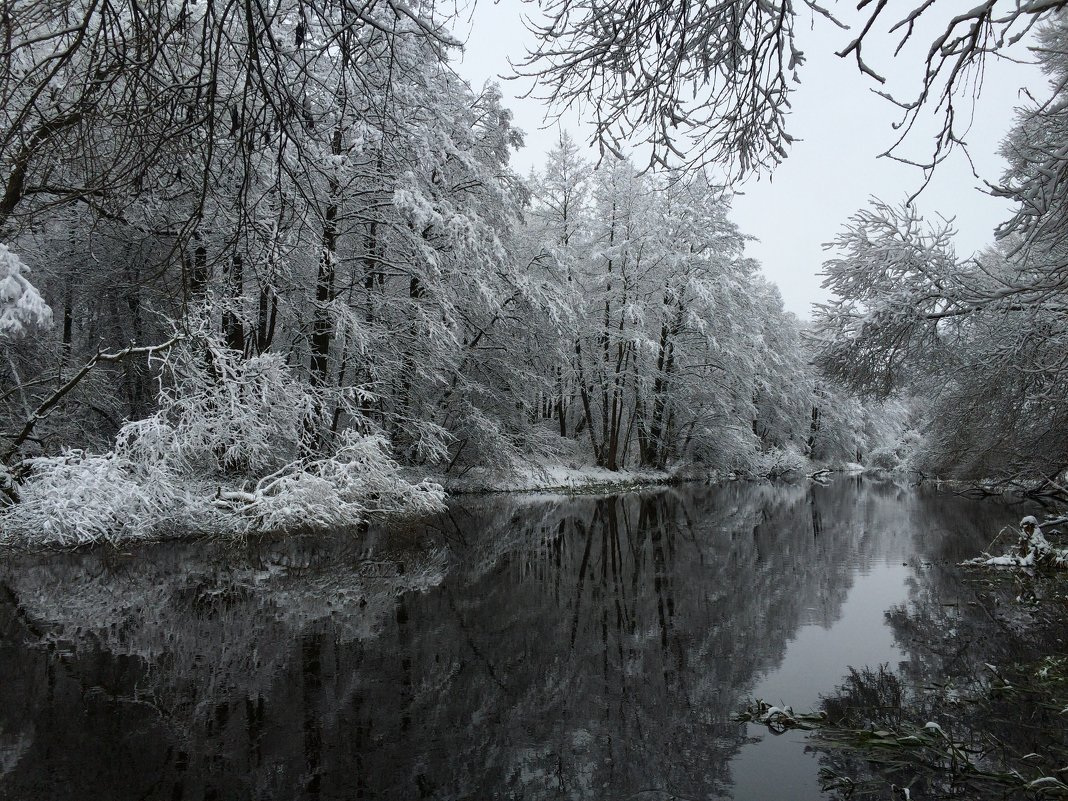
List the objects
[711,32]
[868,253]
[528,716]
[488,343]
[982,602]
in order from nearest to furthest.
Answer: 1. [711,32]
2. [528,716]
3. [982,602]
4. [868,253]
5. [488,343]

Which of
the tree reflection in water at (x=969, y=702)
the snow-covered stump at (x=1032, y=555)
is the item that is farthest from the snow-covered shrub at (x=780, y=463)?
the tree reflection in water at (x=969, y=702)

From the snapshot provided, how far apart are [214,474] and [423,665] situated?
829 centimetres

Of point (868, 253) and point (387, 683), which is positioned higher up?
point (868, 253)

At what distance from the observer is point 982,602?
6.70 meters

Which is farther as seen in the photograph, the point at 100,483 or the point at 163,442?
the point at 163,442

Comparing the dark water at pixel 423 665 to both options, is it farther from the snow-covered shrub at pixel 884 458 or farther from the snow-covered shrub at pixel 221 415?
the snow-covered shrub at pixel 884 458

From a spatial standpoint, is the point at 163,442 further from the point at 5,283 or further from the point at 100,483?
the point at 5,283

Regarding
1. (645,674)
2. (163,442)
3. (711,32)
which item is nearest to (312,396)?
(163,442)

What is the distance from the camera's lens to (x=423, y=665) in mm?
4660

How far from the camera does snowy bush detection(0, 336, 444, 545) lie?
816 cm

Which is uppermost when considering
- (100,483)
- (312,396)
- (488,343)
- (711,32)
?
(488,343)

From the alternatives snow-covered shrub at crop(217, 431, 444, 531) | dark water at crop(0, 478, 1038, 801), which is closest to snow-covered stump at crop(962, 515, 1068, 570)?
dark water at crop(0, 478, 1038, 801)

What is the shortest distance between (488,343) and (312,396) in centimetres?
713

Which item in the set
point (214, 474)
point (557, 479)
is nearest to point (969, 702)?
point (214, 474)
